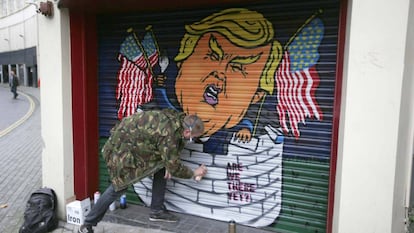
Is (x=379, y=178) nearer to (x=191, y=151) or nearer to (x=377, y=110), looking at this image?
(x=377, y=110)

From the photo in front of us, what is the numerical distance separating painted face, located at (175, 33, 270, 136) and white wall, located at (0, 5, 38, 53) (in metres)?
27.2

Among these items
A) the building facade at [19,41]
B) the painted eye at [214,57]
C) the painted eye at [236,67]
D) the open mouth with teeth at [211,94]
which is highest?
the building facade at [19,41]

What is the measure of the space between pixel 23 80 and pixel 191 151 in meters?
33.0

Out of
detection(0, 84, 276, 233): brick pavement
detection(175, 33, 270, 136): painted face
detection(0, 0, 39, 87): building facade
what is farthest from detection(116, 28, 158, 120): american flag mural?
detection(0, 0, 39, 87): building facade

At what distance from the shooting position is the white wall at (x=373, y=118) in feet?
8.30

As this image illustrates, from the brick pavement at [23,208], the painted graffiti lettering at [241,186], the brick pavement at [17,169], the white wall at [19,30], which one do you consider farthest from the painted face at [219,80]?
the white wall at [19,30]

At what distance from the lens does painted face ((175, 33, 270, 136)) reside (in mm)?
3709

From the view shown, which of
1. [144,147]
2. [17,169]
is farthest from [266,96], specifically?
[17,169]

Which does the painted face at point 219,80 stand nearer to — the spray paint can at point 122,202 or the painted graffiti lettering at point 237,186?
the painted graffiti lettering at point 237,186

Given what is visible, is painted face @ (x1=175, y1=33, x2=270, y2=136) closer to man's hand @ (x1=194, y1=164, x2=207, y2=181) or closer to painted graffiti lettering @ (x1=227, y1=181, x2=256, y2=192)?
man's hand @ (x1=194, y1=164, x2=207, y2=181)

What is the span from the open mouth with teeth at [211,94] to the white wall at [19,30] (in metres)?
27.4

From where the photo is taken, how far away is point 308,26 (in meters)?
3.37

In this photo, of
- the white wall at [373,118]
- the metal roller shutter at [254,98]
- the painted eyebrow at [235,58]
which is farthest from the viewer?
the painted eyebrow at [235,58]

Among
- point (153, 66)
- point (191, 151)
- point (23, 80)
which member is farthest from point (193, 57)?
point (23, 80)
